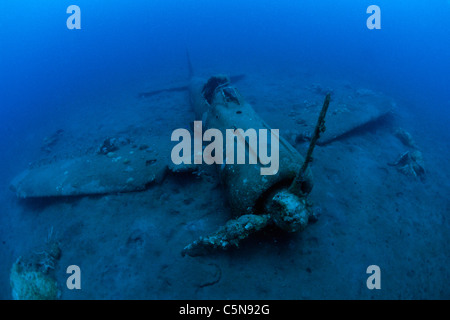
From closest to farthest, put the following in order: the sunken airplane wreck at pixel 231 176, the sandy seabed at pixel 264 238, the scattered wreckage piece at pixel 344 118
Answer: the sunken airplane wreck at pixel 231 176 → the sandy seabed at pixel 264 238 → the scattered wreckage piece at pixel 344 118

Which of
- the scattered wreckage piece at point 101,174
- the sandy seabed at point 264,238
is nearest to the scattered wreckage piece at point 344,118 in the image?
the sandy seabed at point 264,238

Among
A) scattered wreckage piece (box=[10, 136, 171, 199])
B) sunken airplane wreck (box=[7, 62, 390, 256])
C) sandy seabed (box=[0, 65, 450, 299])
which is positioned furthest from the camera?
scattered wreckage piece (box=[10, 136, 171, 199])

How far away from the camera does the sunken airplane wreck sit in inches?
155

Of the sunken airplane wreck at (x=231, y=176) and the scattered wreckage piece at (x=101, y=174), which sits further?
the scattered wreckage piece at (x=101, y=174)

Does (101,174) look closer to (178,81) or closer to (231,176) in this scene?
(231,176)

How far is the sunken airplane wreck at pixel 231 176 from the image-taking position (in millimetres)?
3930

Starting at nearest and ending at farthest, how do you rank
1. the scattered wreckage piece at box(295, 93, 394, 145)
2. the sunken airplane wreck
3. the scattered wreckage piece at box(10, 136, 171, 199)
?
the sunken airplane wreck < the scattered wreckage piece at box(10, 136, 171, 199) < the scattered wreckage piece at box(295, 93, 394, 145)

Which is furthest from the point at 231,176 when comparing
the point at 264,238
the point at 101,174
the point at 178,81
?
the point at 178,81

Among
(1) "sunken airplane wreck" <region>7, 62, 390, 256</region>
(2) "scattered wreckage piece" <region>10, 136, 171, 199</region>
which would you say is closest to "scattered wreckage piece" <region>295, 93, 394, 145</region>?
(1) "sunken airplane wreck" <region>7, 62, 390, 256</region>

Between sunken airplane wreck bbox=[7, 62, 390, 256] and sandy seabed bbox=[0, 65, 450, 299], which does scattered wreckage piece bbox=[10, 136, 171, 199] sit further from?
sandy seabed bbox=[0, 65, 450, 299]

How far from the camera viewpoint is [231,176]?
15.7 ft

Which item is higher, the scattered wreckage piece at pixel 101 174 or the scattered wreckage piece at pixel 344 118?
the scattered wreckage piece at pixel 344 118

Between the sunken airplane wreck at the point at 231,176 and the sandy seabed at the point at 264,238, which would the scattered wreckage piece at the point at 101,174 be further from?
the sandy seabed at the point at 264,238
